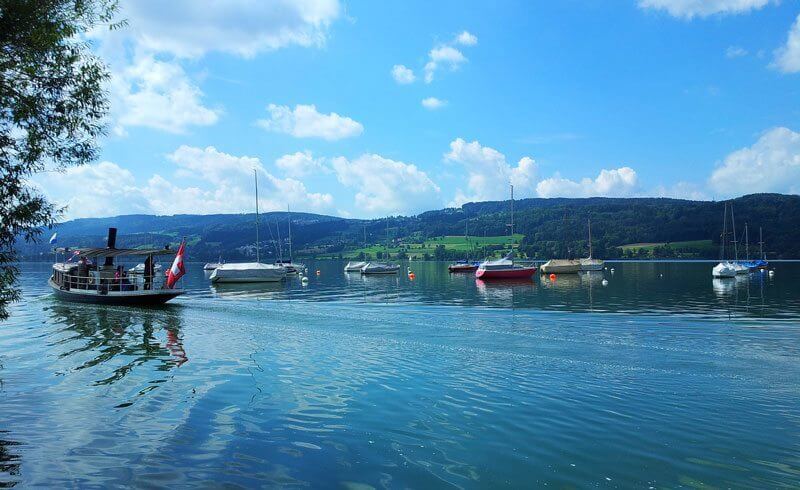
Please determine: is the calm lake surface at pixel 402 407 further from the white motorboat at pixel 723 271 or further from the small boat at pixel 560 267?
the small boat at pixel 560 267

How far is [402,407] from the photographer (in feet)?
51.8

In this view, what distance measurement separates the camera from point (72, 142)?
580 inches

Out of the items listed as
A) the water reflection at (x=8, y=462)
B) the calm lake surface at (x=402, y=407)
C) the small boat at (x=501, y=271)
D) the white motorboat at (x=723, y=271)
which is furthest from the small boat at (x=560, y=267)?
the water reflection at (x=8, y=462)

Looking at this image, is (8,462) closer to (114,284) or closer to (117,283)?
(114,284)

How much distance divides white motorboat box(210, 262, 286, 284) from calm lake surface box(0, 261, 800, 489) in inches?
2557

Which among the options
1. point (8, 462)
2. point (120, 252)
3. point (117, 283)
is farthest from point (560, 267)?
point (8, 462)

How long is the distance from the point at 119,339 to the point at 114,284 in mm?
24005

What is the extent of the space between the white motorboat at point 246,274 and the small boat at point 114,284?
41844mm

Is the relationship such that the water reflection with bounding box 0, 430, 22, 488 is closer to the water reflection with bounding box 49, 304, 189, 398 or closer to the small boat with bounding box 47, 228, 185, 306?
the water reflection with bounding box 49, 304, 189, 398

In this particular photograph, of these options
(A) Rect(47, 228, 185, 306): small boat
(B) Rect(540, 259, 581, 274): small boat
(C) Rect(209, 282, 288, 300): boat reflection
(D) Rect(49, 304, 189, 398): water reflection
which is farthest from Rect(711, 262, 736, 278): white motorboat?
(D) Rect(49, 304, 189, 398): water reflection

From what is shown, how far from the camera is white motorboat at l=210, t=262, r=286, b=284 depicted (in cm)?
9706

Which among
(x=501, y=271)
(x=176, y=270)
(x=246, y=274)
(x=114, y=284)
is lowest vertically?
(x=501, y=271)

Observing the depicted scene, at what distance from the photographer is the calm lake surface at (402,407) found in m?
11.1

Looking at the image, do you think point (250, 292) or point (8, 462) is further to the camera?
point (250, 292)
